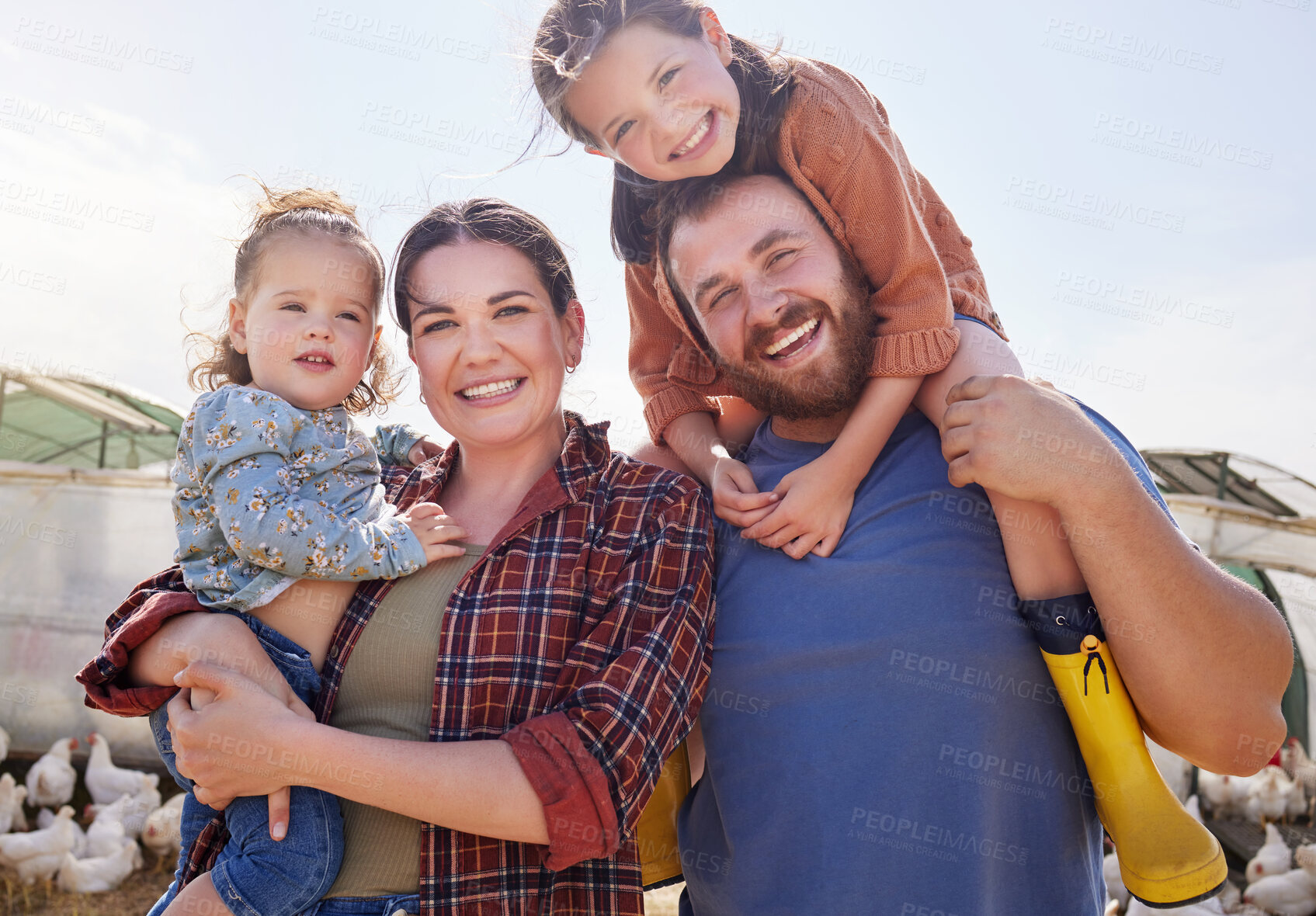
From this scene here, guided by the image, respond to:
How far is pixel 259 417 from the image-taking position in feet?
6.81

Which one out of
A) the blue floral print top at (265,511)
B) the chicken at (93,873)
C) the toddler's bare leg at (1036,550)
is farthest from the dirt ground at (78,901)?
the toddler's bare leg at (1036,550)

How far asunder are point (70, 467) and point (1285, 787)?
434 inches

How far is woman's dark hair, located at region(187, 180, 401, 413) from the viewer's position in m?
→ 2.28

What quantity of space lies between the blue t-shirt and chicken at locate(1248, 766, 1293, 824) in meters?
5.49

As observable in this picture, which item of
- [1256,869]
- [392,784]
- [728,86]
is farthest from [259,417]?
[1256,869]

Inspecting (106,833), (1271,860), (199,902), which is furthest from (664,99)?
(106,833)

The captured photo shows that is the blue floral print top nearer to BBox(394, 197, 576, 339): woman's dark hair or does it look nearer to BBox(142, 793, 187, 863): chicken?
BBox(394, 197, 576, 339): woman's dark hair

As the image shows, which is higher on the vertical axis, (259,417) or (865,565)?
(259,417)

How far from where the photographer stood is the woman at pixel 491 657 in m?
1.75

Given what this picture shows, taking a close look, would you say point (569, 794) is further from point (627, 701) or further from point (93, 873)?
point (93, 873)

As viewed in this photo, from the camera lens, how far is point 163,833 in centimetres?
632

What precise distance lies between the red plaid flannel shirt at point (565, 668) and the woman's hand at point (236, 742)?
0.79 ft

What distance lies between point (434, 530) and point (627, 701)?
0.72 metres

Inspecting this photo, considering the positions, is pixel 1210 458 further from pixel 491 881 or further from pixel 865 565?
pixel 491 881
